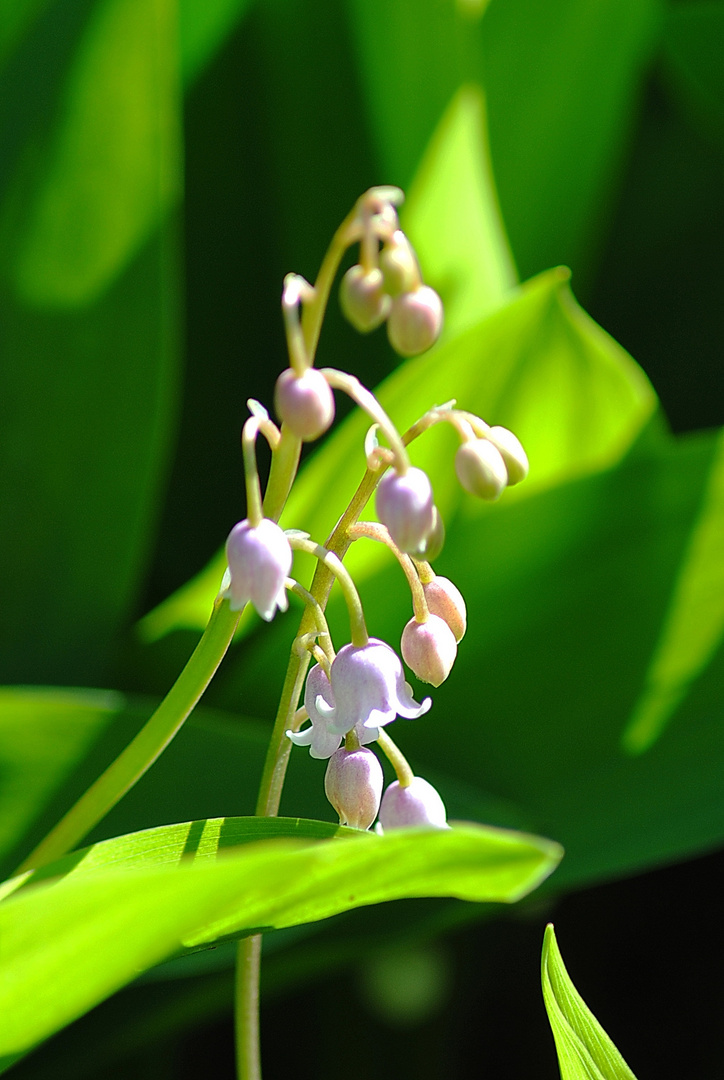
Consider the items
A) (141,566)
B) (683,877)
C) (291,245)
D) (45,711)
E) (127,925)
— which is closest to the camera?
(127,925)

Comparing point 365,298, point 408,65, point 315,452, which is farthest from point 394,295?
point 408,65

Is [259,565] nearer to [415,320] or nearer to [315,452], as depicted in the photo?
[415,320]

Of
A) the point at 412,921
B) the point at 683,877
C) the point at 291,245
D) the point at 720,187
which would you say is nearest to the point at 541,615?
the point at 412,921

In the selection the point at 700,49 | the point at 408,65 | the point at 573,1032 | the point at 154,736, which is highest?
the point at 700,49

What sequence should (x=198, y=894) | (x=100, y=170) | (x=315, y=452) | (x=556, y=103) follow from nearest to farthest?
1. (x=198, y=894)
2. (x=100, y=170)
3. (x=315, y=452)
4. (x=556, y=103)

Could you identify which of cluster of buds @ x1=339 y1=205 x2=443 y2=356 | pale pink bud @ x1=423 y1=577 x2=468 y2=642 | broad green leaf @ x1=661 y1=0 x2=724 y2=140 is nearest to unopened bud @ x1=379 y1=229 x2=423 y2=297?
cluster of buds @ x1=339 y1=205 x2=443 y2=356

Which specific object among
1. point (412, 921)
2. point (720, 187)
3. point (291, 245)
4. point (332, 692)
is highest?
point (720, 187)

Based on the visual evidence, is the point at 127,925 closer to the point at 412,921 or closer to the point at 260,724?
the point at 260,724

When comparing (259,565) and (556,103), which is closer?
(259,565)
